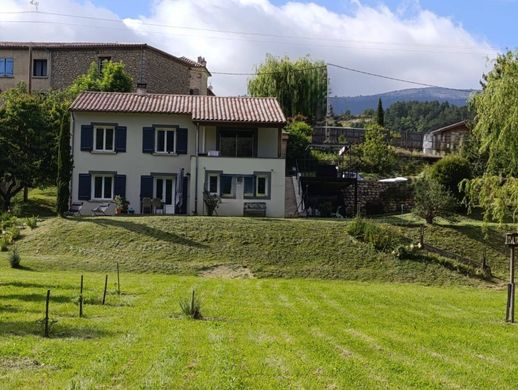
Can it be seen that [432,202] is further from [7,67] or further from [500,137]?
[7,67]

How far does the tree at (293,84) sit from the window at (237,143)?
65.2ft

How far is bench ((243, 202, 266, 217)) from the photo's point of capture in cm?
3173

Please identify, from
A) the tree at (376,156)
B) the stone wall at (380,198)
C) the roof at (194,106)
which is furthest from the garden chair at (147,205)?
the tree at (376,156)

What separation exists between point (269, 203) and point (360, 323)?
20317 mm

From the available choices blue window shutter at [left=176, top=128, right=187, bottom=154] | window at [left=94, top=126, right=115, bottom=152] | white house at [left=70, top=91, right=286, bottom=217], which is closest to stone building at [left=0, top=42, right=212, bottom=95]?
white house at [left=70, top=91, right=286, bottom=217]

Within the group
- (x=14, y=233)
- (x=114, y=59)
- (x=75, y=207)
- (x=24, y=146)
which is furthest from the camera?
(x=114, y=59)

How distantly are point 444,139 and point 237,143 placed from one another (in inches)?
896

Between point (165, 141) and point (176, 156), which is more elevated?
point (165, 141)

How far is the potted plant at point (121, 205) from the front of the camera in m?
31.1

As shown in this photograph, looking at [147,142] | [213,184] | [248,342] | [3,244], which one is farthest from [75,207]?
[248,342]

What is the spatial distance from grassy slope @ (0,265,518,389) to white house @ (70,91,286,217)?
1598 cm

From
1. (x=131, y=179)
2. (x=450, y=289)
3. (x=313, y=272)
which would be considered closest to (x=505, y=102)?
(x=450, y=289)

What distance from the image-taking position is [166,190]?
110 feet

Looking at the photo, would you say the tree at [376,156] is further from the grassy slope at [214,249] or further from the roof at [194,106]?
the grassy slope at [214,249]
